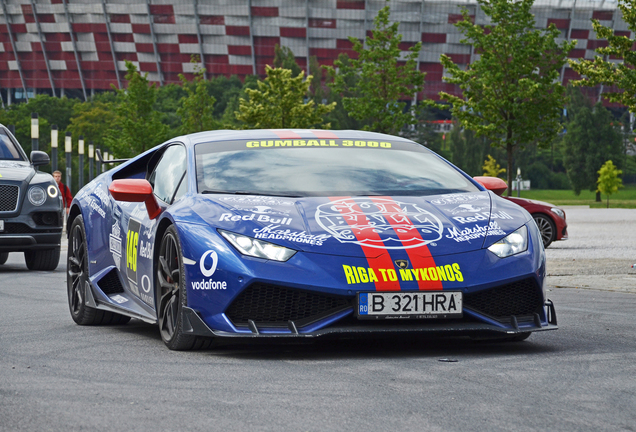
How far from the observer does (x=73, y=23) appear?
104m

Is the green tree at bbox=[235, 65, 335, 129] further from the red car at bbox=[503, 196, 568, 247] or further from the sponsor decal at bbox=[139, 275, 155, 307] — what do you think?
the sponsor decal at bbox=[139, 275, 155, 307]

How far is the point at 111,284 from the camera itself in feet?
22.6

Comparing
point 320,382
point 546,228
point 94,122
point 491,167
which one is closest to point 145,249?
point 320,382

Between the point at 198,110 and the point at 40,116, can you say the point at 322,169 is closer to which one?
the point at 198,110

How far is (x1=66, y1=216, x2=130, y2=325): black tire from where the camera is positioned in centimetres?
718

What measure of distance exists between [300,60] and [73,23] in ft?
74.8

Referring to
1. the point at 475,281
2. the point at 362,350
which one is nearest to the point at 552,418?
the point at 475,281

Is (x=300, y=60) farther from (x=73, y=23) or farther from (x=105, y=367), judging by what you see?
(x=105, y=367)

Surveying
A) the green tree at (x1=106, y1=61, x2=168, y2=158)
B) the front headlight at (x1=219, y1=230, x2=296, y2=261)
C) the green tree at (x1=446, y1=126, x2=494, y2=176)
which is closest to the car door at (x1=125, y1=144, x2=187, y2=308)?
the front headlight at (x1=219, y1=230, x2=296, y2=261)

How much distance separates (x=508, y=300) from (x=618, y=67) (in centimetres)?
1320

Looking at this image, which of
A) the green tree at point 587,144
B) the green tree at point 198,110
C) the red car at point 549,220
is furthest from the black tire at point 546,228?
the green tree at point 587,144

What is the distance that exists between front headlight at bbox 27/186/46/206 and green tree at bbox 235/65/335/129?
29462 millimetres

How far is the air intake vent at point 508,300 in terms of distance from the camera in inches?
210

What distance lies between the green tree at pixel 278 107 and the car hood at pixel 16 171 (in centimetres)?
2917
